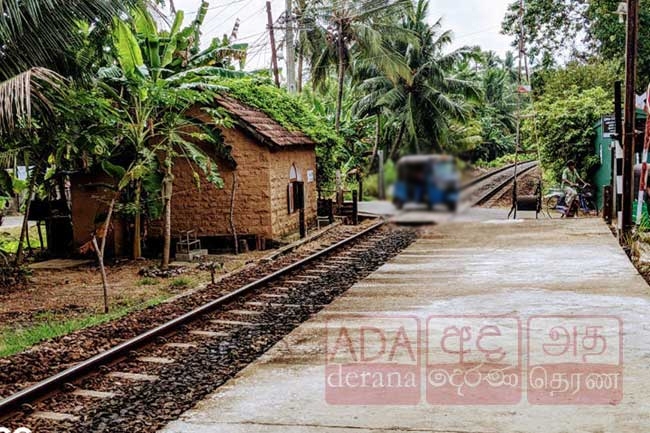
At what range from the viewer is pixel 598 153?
19094 millimetres

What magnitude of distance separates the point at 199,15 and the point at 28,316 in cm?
708

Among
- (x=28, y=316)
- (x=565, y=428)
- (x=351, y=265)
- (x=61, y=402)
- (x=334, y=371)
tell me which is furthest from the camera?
(x=351, y=265)

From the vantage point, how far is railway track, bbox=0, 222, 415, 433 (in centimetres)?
533

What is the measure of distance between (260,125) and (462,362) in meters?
9.53

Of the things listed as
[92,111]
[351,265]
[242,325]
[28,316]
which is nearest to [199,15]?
[92,111]

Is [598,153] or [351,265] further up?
[598,153]

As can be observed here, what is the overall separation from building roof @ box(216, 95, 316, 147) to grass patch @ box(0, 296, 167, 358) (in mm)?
5487

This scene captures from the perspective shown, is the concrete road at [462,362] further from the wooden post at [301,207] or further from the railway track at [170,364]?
the wooden post at [301,207]

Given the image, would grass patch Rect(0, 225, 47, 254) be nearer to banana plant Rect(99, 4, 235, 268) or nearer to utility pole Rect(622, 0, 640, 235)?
banana plant Rect(99, 4, 235, 268)

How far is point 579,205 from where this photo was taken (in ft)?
58.8

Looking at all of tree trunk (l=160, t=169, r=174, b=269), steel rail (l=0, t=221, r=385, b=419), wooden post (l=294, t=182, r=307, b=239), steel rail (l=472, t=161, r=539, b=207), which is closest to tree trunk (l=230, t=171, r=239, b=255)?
wooden post (l=294, t=182, r=307, b=239)

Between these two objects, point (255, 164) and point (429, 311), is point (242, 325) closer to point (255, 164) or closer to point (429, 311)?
point (429, 311)

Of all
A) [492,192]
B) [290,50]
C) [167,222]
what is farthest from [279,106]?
[492,192]

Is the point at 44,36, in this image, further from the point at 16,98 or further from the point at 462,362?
the point at 462,362
